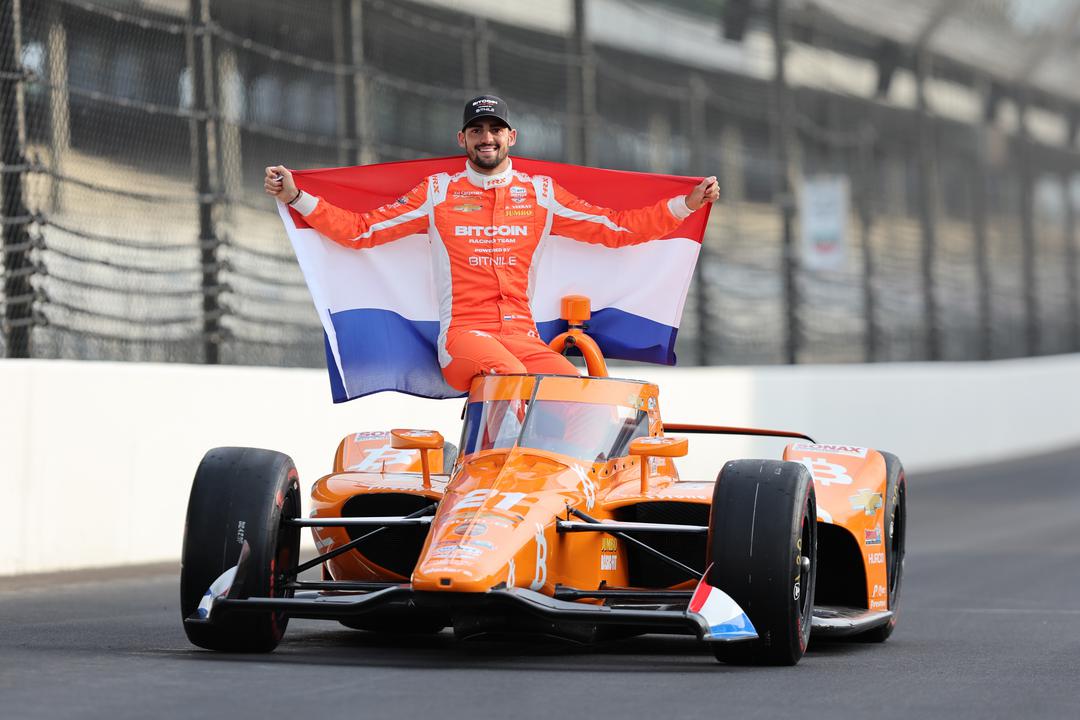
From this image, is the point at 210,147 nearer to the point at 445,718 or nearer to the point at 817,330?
the point at 445,718

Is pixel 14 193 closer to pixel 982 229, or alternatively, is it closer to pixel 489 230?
pixel 489 230

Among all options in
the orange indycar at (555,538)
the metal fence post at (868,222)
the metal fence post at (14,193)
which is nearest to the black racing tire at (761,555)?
the orange indycar at (555,538)

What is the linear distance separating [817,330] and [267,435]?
10.4 metres

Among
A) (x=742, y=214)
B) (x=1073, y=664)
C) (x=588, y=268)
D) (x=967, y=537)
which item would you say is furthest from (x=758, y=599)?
(x=742, y=214)

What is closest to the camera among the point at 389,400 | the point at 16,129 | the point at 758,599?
the point at 758,599

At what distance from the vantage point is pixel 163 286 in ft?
41.5

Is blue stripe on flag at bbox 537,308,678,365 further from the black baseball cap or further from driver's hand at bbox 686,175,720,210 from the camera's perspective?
the black baseball cap

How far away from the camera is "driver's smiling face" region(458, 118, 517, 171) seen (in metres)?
8.92

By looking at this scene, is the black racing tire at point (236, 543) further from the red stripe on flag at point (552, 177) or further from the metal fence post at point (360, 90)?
the metal fence post at point (360, 90)

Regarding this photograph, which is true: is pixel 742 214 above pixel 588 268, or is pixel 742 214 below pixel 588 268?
above

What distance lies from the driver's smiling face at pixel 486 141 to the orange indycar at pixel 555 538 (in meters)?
1.04

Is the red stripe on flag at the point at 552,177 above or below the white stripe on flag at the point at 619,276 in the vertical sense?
above

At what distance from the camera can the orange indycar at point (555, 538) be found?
23.6 ft

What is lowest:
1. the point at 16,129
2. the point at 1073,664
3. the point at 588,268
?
the point at 1073,664
